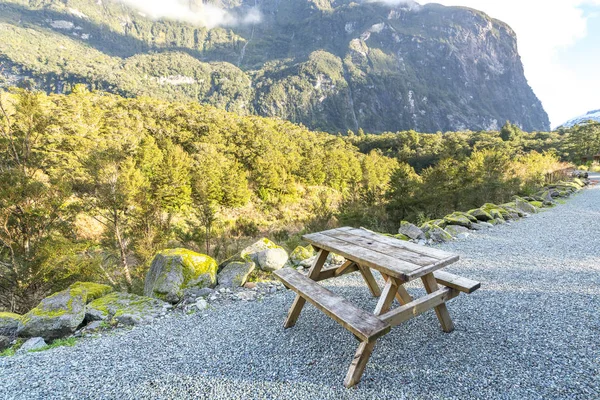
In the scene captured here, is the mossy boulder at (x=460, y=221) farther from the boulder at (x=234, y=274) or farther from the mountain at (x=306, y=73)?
the mountain at (x=306, y=73)

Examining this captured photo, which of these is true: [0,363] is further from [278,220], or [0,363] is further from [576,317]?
[278,220]

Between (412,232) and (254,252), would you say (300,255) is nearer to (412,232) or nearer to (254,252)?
(254,252)

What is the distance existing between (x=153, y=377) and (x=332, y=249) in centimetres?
205

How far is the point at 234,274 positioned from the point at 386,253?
284 centimetres

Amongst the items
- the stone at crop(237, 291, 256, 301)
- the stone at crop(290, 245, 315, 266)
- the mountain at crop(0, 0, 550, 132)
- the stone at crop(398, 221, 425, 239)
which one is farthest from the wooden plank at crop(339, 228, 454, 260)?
the mountain at crop(0, 0, 550, 132)

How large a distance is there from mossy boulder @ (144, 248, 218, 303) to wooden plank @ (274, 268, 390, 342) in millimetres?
2122

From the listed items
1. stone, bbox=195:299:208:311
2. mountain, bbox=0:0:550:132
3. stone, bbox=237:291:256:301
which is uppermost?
mountain, bbox=0:0:550:132

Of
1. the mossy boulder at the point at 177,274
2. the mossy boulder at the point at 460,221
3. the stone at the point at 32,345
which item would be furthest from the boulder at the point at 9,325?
the mossy boulder at the point at 460,221

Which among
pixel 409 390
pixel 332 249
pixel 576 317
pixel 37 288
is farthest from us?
pixel 37 288

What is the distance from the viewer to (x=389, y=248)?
3008mm

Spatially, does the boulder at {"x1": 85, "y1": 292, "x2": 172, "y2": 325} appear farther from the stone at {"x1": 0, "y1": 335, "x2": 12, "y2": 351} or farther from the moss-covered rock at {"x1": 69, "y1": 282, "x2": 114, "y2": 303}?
the stone at {"x1": 0, "y1": 335, "x2": 12, "y2": 351}

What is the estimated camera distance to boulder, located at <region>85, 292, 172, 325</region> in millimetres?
3588

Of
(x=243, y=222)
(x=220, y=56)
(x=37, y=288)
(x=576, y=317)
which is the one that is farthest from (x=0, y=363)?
(x=220, y=56)

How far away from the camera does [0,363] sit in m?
2.68
